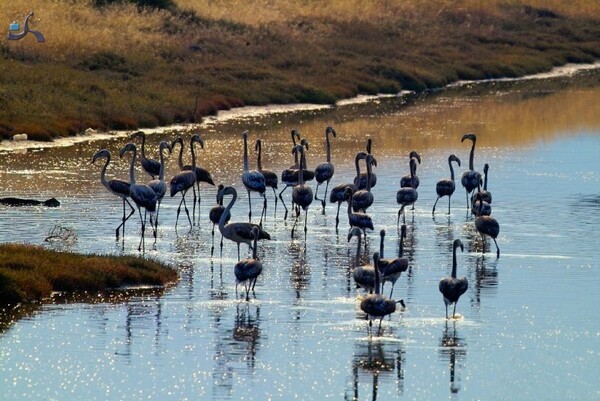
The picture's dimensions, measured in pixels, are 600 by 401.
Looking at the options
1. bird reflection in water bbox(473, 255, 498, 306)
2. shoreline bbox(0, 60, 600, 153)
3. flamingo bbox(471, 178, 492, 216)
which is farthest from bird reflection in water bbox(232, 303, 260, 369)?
shoreline bbox(0, 60, 600, 153)

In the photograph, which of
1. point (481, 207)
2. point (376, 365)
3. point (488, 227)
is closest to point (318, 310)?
point (376, 365)

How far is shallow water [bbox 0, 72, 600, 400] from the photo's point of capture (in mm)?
15828

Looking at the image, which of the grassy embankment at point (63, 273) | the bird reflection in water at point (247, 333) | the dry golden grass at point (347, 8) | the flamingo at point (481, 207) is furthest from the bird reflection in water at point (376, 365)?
the dry golden grass at point (347, 8)

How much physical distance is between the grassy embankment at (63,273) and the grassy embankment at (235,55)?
57.1 ft

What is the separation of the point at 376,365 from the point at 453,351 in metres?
1.17

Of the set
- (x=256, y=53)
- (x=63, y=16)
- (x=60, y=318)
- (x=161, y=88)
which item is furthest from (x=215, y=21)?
(x=60, y=318)

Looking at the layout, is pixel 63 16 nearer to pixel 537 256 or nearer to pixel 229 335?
pixel 537 256

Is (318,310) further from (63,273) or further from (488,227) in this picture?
(488,227)

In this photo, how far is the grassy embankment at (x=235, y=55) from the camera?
43438 mm

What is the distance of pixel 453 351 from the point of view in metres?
17.2

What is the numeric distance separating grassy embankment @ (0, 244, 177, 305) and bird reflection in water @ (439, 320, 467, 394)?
15.3 feet

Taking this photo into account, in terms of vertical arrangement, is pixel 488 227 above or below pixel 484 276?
above

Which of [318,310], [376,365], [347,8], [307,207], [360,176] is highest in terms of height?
[347,8]

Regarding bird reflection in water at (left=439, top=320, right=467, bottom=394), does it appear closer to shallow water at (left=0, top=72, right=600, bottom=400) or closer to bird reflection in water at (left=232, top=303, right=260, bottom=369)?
shallow water at (left=0, top=72, right=600, bottom=400)
